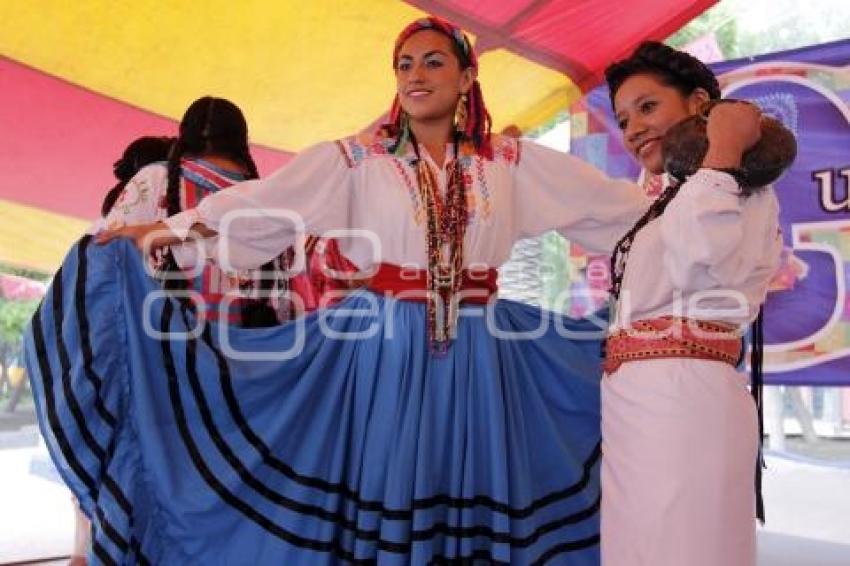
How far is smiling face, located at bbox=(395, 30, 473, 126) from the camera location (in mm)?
1785

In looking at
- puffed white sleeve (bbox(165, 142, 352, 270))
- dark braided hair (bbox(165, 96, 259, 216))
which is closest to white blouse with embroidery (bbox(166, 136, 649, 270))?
puffed white sleeve (bbox(165, 142, 352, 270))

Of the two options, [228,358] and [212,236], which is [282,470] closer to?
[228,358]

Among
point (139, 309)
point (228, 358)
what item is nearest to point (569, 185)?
point (228, 358)

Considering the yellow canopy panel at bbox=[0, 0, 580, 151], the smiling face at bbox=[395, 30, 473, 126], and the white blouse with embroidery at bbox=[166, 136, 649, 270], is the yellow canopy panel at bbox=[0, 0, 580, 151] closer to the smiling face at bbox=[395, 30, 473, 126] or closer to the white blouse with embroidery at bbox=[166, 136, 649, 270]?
the smiling face at bbox=[395, 30, 473, 126]

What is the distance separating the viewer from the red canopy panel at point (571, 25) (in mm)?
3631

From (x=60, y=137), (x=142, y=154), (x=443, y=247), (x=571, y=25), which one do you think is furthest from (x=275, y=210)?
(x=571, y=25)

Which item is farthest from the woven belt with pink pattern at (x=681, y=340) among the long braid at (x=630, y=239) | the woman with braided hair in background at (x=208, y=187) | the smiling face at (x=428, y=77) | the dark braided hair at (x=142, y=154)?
the dark braided hair at (x=142, y=154)

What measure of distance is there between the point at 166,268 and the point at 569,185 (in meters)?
0.93

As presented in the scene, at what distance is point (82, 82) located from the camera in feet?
11.7

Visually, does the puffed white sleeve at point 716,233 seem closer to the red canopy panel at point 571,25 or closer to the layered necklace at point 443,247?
the layered necklace at point 443,247

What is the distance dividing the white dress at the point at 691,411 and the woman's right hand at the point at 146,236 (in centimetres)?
92

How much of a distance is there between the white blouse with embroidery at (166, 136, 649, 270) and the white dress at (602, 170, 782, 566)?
39cm

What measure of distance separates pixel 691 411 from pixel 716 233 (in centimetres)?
30

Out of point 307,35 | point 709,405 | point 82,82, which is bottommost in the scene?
point 709,405
